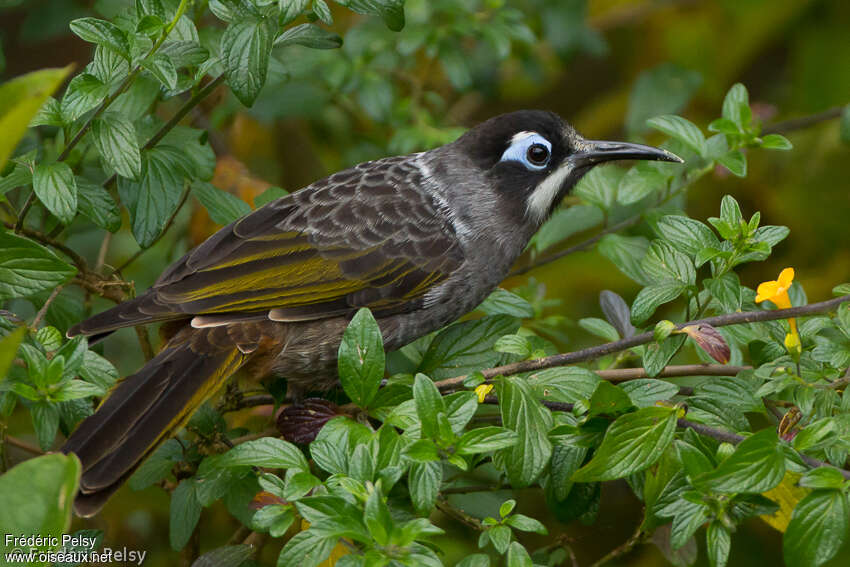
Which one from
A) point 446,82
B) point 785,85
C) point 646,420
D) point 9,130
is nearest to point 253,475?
point 646,420

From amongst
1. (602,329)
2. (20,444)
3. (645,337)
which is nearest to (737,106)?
(602,329)

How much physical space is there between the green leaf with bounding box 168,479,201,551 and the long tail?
16 cm

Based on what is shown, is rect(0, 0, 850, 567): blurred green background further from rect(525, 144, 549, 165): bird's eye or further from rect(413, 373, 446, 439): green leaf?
rect(413, 373, 446, 439): green leaf

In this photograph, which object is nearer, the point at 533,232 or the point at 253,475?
the point at 253,475

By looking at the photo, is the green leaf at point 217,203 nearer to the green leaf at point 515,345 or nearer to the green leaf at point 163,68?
the green leaf at point 163,68

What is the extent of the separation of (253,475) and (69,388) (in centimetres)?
61

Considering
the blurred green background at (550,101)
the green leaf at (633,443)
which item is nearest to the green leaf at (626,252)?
the blurred green background at (550,101)

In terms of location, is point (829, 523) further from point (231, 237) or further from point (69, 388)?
point (231, 237)

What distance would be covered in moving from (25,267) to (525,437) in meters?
1.26

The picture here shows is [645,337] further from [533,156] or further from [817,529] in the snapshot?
[533,156]

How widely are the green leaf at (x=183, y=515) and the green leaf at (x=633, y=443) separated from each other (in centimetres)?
111

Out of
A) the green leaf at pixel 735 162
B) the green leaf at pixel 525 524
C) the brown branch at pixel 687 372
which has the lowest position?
the green leaf at pixel 525 524

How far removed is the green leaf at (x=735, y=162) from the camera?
2967mm

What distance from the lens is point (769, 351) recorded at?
2.36 m
